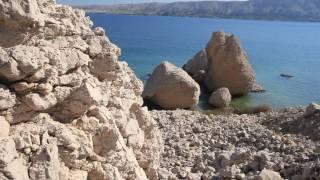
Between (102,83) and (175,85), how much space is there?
1903 centimetres

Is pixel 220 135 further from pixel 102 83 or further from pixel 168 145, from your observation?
pixel 102 83

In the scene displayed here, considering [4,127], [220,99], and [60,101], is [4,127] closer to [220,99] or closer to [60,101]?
[60,101]

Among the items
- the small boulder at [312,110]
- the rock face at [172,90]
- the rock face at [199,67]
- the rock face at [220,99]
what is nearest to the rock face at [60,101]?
the small boulder at [312,110]

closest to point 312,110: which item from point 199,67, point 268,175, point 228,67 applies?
point 268,175

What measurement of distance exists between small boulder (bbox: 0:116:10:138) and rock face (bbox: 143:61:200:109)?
844 inches

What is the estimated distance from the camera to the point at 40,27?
930 cm

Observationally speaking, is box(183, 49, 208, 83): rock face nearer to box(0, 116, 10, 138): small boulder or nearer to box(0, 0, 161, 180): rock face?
box(0, 0, 161, 180): rock face

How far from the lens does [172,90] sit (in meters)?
29.6

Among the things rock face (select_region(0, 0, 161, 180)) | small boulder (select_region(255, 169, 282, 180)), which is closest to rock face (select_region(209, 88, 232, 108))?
small boulder (select_region(255, 169, 282, 180))

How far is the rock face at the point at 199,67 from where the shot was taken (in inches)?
1508

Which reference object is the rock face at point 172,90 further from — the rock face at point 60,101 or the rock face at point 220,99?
the rock face at point 60,101

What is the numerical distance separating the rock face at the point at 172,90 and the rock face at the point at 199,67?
25.8 ft

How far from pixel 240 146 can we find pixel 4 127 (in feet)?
37.4

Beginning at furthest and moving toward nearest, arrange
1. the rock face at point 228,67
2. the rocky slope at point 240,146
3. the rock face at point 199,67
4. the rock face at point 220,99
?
the rock face at point 199,67
the rock face at point 228,67
the rock face at point 220,99
the rocky slope at point 240,146
